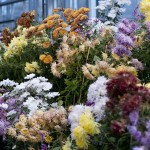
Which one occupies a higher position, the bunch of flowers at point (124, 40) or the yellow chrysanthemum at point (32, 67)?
the bunch of flowers at point (124, 40)

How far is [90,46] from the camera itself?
3.54 metres

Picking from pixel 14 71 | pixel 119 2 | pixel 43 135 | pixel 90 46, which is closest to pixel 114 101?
pixel 43 135

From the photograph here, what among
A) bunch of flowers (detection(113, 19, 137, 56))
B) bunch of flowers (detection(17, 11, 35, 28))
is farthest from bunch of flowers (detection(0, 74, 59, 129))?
bunch of flowers (detection(17, 11, 35, 28))

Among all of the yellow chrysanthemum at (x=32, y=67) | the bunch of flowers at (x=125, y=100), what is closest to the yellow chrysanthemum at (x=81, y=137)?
the bunch of flowers at (x=125, y=100)

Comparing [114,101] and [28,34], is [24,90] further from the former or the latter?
[114,101]

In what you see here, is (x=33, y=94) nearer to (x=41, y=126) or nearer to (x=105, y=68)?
(x=41, y=126)

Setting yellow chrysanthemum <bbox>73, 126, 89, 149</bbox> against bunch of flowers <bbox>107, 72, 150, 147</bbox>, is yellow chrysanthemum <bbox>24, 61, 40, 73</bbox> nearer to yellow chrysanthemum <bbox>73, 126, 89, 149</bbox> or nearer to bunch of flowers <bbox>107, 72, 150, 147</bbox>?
yellow chrysanthemum <bbox>73, 126, 89, 149</bbox>

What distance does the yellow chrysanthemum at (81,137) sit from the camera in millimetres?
1981

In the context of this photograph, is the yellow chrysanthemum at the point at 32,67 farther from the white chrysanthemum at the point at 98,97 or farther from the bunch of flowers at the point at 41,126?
the white chrysanthemum at the point at 98,97

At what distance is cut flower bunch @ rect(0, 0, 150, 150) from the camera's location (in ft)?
5.62

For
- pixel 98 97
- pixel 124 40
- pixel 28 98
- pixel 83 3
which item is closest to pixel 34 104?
pixel 28 98

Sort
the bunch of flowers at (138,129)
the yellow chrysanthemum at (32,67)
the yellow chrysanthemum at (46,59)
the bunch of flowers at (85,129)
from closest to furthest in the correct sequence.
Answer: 1. the bunch of flowers at (138,129)
2. the bunch of flowers at (85,129)
3. the yellow chrysanthemum at (46,59)
4. the yellow chrysanthemum at (32,67)

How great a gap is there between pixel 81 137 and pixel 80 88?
53.6 inches

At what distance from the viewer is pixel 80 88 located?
3361mm
